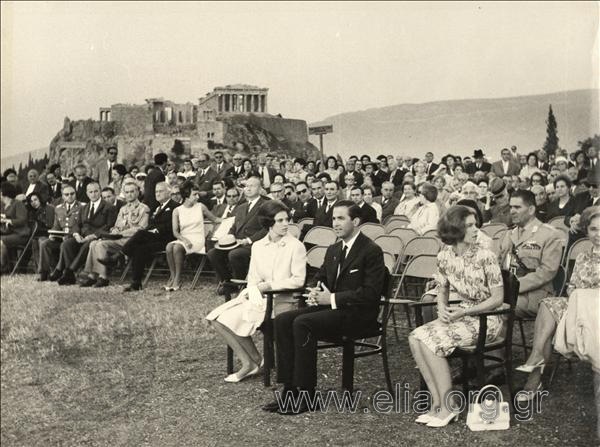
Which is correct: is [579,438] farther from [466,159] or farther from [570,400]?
[466,159]

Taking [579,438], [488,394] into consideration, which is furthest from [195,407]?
[579,438]

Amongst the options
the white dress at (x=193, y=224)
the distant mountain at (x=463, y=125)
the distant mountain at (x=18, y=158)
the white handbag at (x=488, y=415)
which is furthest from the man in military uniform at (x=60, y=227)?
the white handbag at (x=488, y=415)

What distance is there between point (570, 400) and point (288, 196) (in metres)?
4.42

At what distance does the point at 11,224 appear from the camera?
7.30 meters

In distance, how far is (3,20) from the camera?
4.70 meters

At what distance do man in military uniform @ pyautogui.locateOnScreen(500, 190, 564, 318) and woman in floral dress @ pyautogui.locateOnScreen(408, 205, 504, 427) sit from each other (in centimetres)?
53

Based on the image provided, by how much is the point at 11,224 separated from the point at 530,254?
5501 mm

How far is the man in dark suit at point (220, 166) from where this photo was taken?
7.65m

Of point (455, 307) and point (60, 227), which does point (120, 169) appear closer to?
point (60, 227)

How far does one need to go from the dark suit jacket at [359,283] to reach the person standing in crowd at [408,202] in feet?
10.2

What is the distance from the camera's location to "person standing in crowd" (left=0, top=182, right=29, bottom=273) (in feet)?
23.4

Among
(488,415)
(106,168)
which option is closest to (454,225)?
(488,415)

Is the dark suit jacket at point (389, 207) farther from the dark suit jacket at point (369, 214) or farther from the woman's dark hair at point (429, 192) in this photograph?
the woman's dark hair at point (429, 192)

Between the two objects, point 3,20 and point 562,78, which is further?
point 3,20
